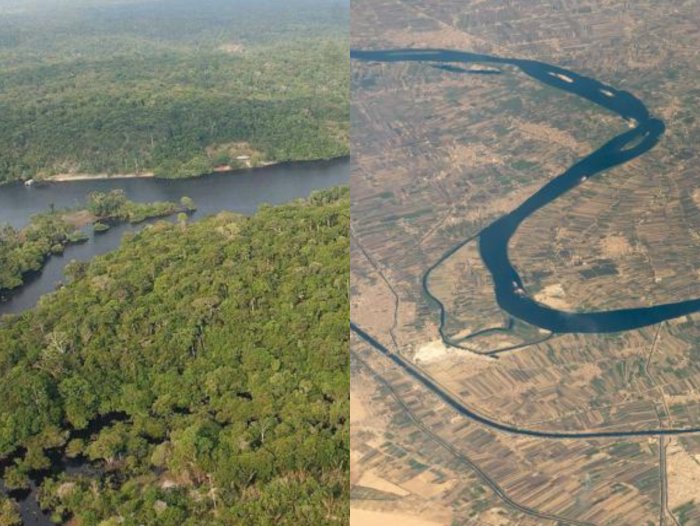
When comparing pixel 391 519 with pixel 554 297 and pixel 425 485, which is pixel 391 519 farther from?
pixel 554 297

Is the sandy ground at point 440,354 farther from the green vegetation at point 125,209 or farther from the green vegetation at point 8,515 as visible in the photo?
the green vegetation at point 125,209

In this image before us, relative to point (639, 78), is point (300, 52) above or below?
below

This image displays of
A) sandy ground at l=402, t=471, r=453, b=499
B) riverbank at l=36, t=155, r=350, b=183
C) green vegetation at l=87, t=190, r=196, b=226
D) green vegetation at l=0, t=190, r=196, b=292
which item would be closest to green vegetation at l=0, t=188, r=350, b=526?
sandy ground at l=402, t=471, r=453, b=499

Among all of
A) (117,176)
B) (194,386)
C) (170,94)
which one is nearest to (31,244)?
(117,176)

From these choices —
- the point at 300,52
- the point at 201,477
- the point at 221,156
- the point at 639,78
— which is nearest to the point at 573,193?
the point at 639,78

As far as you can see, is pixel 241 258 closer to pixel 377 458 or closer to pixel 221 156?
pixel 377 458
